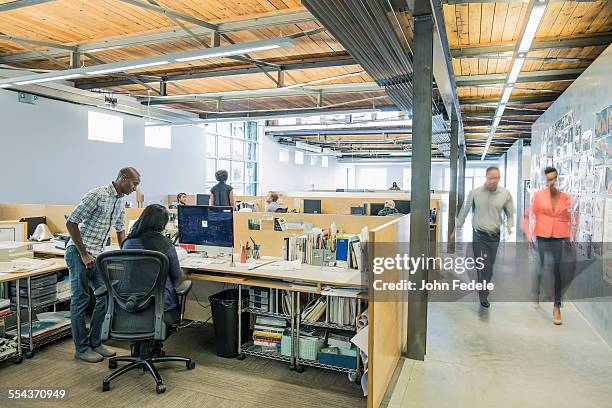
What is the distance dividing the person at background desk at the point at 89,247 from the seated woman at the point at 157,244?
1.38 feet

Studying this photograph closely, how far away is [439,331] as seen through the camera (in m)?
3.97

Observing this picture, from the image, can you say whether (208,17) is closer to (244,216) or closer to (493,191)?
(244,216)

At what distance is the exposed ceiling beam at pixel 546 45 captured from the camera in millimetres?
4312

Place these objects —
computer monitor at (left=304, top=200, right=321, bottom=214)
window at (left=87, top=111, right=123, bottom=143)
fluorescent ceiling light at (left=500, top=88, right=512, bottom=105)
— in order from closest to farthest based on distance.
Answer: fluorescent ceiling light at (left=500, top=88, right=512, bottom=105) < computer monitor at (left=304, top=200, right=321, bottom=214) < window at (left=87, top=111, right=123, bottom=143)

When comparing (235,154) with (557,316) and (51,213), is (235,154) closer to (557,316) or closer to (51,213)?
(51,213)

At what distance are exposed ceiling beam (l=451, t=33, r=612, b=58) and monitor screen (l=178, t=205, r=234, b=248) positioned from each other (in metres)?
3.26

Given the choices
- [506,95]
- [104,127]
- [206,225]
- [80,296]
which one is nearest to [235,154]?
[104,127]

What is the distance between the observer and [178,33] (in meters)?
4.72

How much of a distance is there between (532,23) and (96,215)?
11.8ft

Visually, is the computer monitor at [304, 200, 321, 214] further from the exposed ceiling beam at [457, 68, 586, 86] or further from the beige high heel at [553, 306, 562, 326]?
the beige high heel at [553, 306, 562, 326]

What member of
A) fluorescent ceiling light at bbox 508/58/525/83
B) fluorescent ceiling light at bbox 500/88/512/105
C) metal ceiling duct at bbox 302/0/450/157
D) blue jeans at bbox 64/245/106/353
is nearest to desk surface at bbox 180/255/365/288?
blue jeans at bbox 64/245/106/353

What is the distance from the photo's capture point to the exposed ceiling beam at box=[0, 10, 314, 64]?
426 centimetres

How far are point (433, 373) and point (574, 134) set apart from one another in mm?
3338

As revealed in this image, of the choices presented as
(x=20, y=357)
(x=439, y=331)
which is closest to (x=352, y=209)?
(x=439, y=331)
